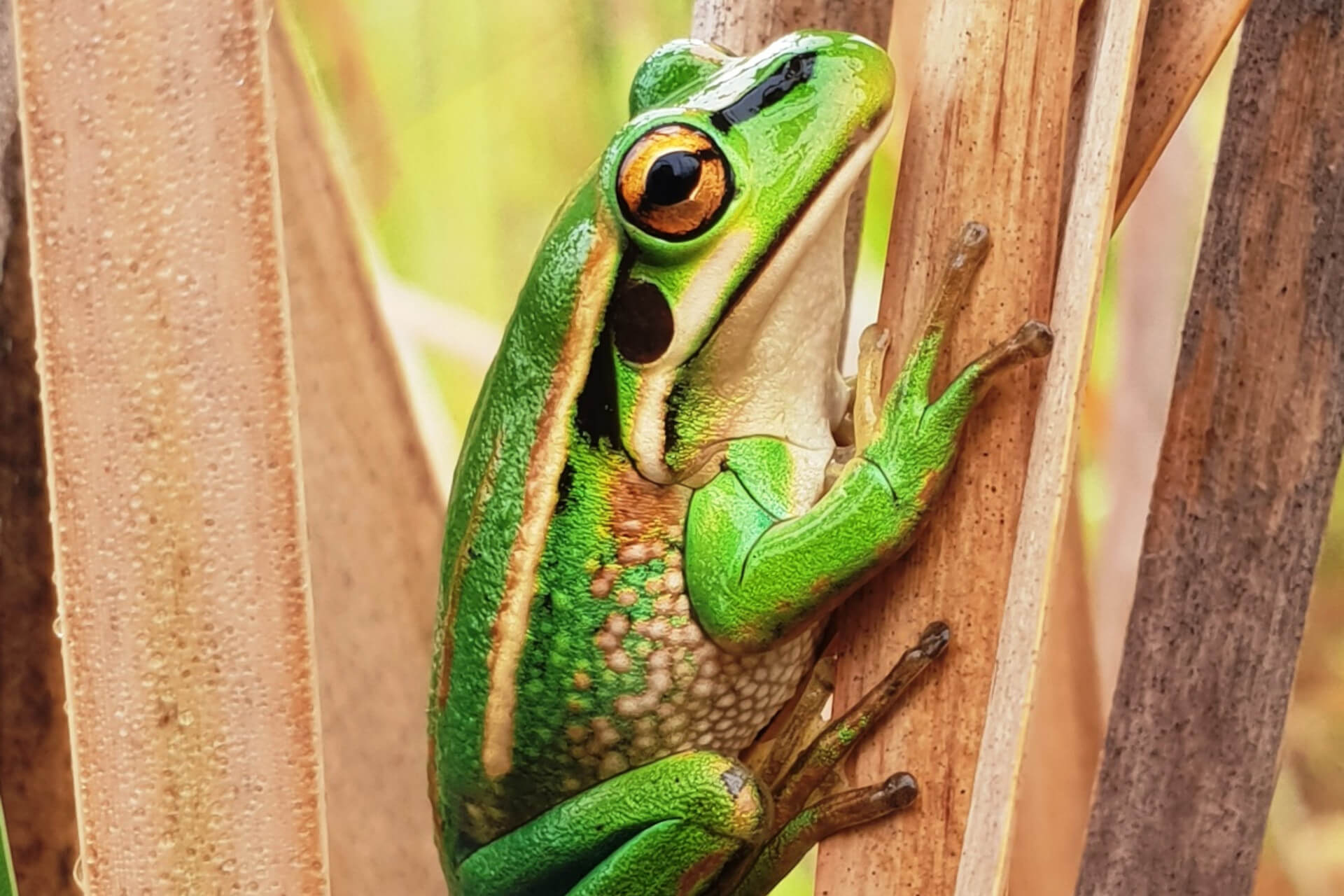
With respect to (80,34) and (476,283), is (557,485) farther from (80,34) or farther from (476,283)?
(476,283)

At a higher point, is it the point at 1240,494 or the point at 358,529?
the point at 1240,494

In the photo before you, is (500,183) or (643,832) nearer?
(643,832)

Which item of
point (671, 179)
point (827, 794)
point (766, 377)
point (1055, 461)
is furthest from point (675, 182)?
point (827, 794)

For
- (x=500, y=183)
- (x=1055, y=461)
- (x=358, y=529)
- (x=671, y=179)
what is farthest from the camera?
(x=500, y=183)

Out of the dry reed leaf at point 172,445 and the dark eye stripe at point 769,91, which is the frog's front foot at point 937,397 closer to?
the dark eye stripe at point 769,91

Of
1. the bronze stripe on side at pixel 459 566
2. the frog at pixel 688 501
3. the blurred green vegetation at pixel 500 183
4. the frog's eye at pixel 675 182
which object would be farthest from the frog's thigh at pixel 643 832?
the blurred green vegetation at pixel 500 183

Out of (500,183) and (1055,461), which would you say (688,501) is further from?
(500,183)

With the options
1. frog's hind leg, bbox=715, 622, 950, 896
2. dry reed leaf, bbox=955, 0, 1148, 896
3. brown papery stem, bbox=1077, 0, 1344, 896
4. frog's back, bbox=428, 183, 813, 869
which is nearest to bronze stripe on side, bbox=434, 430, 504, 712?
frog's back, bbox=428, 183, 813, 869
